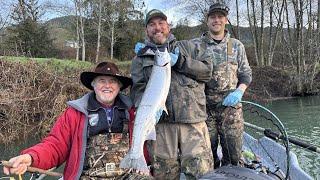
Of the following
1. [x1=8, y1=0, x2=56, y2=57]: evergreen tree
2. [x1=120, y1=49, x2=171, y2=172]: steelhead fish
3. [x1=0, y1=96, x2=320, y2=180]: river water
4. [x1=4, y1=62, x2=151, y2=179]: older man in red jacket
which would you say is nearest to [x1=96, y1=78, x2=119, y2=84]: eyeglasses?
[x1=4, y1=62, x2=151, y2=179]: older man in red jacket

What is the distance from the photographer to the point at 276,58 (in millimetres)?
37156

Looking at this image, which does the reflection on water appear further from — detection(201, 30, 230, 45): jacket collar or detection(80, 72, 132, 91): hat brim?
detection(80, 72, 132, 91): hat brim

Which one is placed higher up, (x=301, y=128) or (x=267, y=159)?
(x=267, y=159)

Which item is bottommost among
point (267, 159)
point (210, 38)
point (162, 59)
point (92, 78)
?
point (267, 159)

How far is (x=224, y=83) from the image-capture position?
501cm

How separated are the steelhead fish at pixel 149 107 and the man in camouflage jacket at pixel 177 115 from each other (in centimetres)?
40

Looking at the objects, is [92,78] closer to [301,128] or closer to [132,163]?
[132,163]

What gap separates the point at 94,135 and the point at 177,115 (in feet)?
2.64

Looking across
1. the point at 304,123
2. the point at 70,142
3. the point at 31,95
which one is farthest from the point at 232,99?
the point at 31,95

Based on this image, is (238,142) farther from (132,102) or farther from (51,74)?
(51,74)

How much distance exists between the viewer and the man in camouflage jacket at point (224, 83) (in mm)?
4941

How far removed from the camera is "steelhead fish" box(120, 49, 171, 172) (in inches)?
140

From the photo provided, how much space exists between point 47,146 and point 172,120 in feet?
3.88

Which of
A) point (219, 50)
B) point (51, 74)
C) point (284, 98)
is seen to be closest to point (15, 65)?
point (51, 74)
